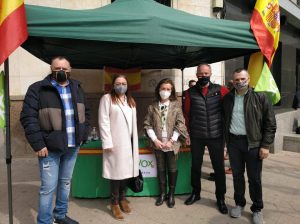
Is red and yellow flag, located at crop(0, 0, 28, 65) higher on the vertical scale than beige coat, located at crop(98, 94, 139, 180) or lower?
higher

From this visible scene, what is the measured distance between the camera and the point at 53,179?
311cm

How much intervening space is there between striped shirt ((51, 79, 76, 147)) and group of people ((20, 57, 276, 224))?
1 cm

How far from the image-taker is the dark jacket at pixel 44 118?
9.56 feet

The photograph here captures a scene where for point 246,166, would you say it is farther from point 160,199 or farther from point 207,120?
point 160,199

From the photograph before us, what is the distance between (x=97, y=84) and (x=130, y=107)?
12.4 ft

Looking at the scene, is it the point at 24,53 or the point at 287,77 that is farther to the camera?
the point at 287,77

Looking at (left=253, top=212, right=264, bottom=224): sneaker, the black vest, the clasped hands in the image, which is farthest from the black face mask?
(left=253, top=212, right=264, bottom=224): sneaker

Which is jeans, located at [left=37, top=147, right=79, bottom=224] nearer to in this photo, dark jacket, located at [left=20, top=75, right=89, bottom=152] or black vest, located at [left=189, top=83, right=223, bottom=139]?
dark jacket, located at [left=20, top=75, right=89, bottom=152]

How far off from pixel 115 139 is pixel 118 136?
2.1 inches

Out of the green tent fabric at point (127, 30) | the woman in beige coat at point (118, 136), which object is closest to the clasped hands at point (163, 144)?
the woman in beige coat at point (118, 136)

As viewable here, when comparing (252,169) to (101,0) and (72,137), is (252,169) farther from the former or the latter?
(101,0)

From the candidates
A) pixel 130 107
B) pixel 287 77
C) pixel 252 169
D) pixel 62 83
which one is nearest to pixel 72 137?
pixel 62 83

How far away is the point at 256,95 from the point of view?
135 inches

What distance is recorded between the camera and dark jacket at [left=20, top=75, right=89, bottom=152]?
2.91 m
